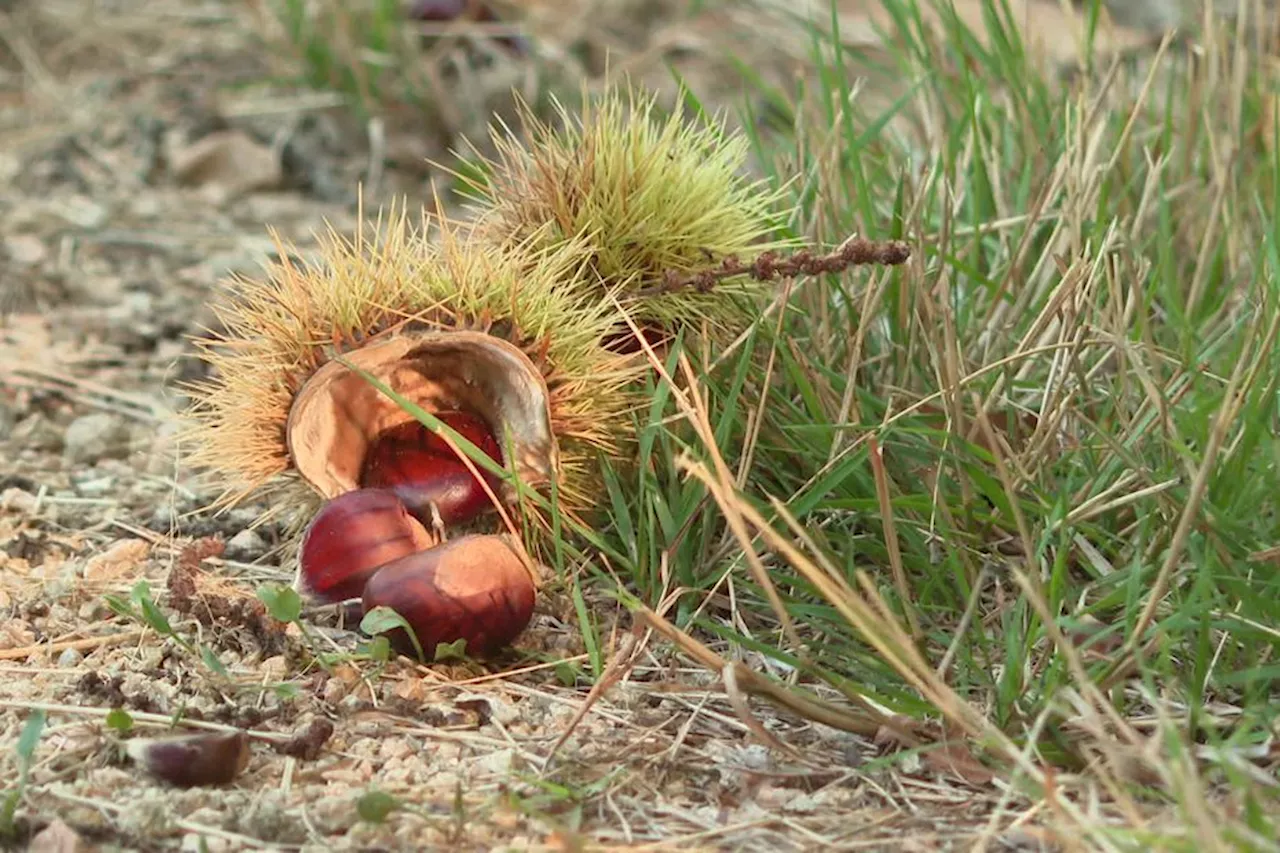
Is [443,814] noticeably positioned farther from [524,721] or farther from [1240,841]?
[1240,841]

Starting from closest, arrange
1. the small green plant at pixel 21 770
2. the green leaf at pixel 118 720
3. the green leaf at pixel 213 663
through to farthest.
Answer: the small green plant at pixel 21 770, the green leaf at pixel 118 720, the green leaf at pixel 213 663

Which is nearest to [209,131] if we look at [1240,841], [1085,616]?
[1085,616]

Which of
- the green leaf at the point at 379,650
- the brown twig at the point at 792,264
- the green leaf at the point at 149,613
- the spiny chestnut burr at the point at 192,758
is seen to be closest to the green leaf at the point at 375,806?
the spiny chestnut burr at the point at 192,758

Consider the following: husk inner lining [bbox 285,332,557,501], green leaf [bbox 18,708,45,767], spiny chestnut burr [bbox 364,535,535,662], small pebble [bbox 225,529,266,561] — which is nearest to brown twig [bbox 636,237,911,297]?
husk inner lining [bbox 285,332,557,501]

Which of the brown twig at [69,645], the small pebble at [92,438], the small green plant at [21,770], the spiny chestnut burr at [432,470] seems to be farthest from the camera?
the small pebble at [92,438]

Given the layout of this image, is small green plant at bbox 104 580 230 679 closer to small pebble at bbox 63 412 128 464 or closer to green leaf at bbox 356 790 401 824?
green leaf at bbox 356 790 401 824

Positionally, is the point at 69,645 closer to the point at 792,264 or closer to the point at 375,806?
the point at 375,806

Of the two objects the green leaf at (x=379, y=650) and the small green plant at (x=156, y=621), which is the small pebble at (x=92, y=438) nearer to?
the small green plant at (x=156, y=621)
